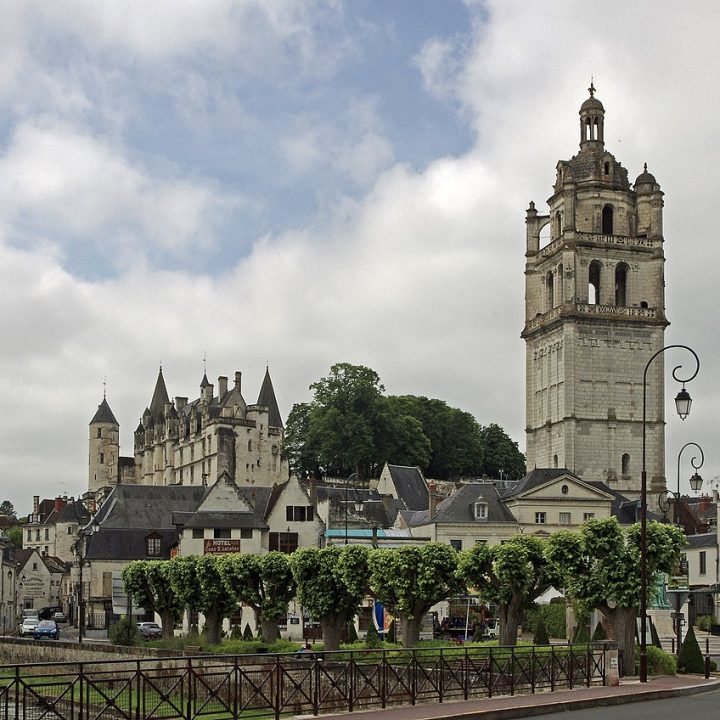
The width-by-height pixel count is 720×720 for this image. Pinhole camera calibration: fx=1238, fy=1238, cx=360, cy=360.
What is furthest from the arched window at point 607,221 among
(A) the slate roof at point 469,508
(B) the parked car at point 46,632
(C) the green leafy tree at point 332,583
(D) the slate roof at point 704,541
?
(C) the green leafy tree at point 332,583

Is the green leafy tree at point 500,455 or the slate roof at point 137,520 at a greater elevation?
the green leafy tree at point 500,455

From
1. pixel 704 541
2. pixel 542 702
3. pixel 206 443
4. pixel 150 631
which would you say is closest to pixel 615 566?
pixel 542 702

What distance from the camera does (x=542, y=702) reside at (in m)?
26.7

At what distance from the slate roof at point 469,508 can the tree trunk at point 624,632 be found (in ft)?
122

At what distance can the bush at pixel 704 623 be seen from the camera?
68.1m

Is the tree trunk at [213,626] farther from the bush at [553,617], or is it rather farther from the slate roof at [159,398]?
the slate roof at [159,398]

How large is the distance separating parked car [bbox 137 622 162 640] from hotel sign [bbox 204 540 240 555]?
17.7 ft

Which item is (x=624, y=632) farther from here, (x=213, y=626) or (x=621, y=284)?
(x=621, y=284)

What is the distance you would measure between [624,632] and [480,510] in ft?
132

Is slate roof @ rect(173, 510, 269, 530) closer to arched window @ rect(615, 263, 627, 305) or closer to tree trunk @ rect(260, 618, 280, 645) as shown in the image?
tree trunk @ rect(260, 618, 280, 645)

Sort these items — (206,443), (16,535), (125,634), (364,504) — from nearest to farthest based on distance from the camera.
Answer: (125,634) < (364,504) < (206,443) < (16,535)

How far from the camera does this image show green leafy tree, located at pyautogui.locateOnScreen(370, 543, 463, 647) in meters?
47.2

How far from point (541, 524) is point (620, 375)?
27311 mm

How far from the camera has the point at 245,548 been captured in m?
72.9
